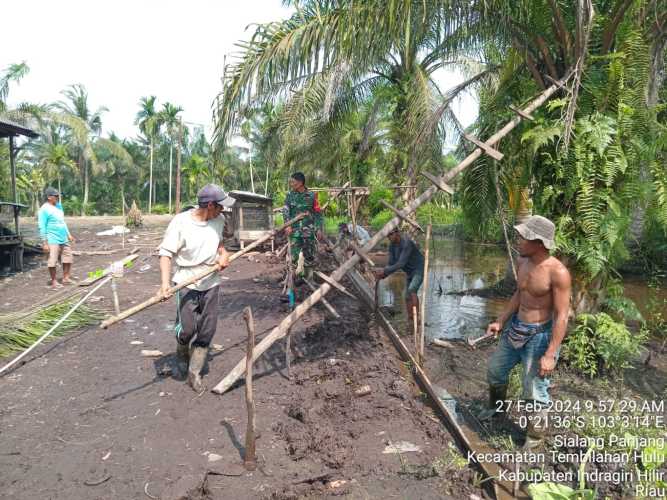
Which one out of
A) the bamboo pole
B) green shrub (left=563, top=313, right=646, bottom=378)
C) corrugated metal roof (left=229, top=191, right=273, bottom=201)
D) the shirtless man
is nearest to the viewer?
the shirtless man

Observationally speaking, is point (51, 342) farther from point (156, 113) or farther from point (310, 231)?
point (156, 113)

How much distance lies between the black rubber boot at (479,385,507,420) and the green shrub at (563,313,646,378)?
1526mm

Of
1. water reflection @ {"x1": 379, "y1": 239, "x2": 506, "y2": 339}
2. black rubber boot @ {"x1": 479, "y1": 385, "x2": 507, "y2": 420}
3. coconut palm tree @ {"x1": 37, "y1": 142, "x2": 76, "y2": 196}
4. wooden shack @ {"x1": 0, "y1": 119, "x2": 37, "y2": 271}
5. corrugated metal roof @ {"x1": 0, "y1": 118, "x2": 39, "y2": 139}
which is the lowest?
water reflection @ {"x1": 379, "y1": 239, "x2": 506, "y2": 339}

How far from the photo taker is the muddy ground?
2936mm

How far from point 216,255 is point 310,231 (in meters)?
3.05

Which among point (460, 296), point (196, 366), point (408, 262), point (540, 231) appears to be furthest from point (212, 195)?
point (460, 296)

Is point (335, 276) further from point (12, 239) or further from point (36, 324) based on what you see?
point (12, 239)

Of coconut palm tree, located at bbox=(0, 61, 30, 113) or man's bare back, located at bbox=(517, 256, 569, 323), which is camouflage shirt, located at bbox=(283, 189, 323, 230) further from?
coconut palm tree, located at bbox=(0, 61, 30, 113)

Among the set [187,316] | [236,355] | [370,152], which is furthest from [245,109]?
[370,152]

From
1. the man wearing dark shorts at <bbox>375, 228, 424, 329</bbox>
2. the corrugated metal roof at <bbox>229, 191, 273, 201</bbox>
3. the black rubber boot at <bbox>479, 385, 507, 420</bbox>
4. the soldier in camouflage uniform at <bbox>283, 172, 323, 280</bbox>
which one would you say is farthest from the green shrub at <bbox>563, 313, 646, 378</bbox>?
the corrugated metal roof at <bbox>229, 191, 273, 201</bbox>

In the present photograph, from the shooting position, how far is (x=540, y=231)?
10.9 feet

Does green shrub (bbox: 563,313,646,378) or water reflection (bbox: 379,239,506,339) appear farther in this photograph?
water reflection (bbox: 379,239,506,339)

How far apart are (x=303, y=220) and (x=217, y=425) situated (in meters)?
4.09

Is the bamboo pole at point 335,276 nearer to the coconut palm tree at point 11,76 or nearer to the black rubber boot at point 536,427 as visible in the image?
the black rubber boot at point 536,427
